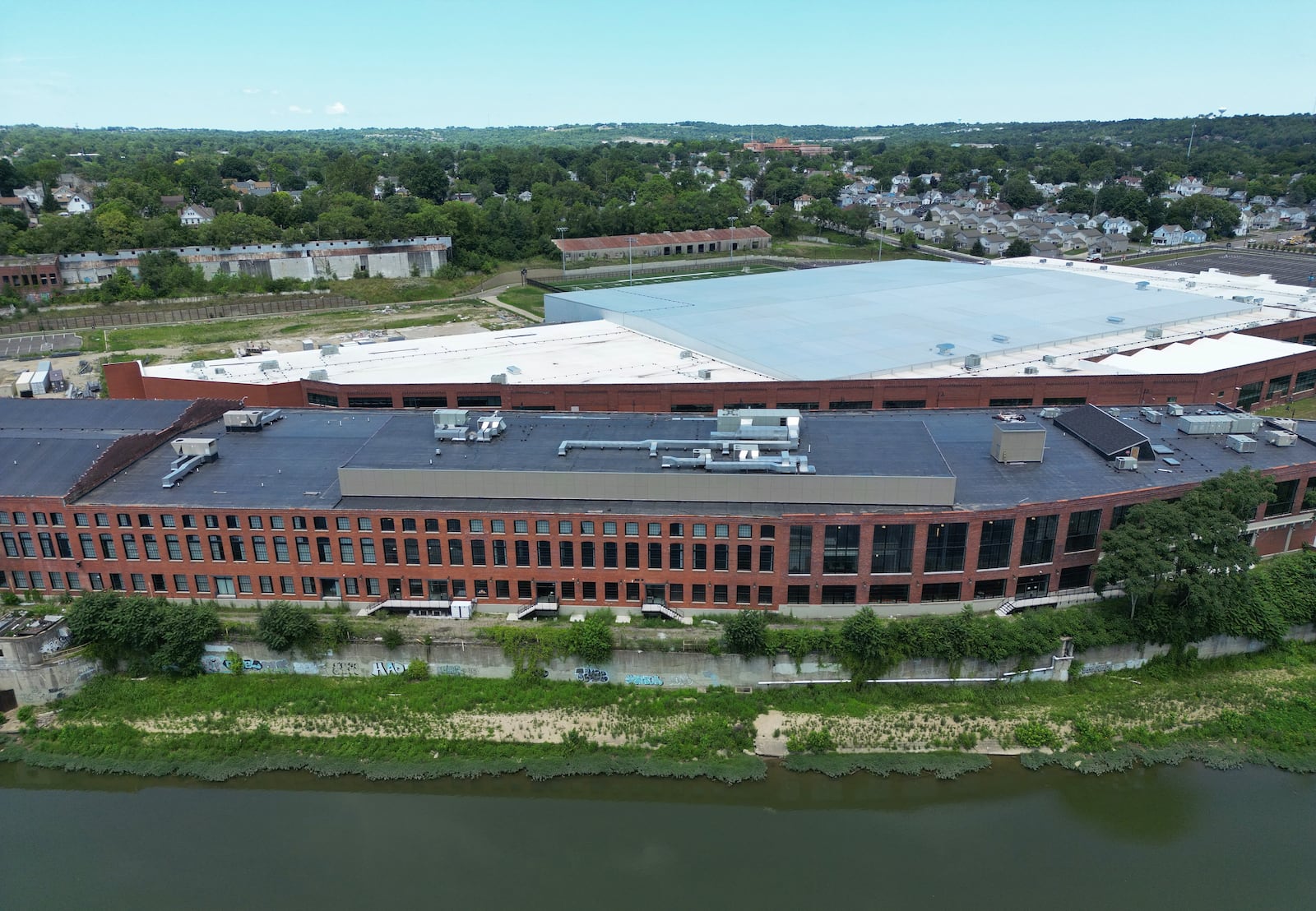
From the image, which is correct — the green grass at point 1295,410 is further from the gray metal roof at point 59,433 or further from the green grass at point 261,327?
the green grass at point 261,327

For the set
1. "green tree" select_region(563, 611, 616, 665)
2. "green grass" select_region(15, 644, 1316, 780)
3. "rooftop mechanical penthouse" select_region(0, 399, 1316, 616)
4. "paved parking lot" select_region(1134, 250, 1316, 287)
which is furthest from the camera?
"paved parking lot" select_region(1134, 250, 1316, 287)

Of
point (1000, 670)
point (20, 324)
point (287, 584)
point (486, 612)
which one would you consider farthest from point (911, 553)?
point (20, 324)

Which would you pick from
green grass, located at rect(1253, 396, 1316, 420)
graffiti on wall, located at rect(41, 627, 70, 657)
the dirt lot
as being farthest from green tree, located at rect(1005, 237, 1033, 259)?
graffiti on wall, located at rect(41, 627, 70, 657)

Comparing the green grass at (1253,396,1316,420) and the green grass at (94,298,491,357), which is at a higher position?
the green grass at (1253,396,1316,420)

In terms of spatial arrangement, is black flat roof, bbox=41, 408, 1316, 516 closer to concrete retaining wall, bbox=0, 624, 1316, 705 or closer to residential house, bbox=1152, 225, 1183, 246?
concrete retaining wall, bbox=0, 624, 1316, 705

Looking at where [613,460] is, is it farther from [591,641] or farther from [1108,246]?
[1108,246]

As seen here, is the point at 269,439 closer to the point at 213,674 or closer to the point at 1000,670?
the point at 213,674
